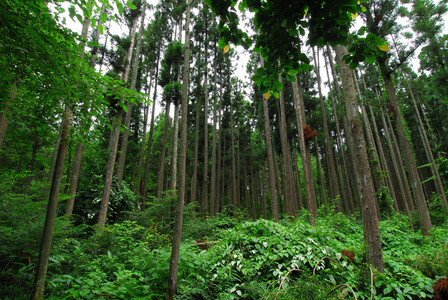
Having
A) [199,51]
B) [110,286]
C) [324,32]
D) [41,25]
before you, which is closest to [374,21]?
Answer: [324,32]

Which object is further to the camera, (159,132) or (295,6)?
(159,132)

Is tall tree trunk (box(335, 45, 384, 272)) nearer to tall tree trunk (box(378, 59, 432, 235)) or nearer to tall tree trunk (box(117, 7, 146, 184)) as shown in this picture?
tall tree trunk (box(378, 59, 432, 235))

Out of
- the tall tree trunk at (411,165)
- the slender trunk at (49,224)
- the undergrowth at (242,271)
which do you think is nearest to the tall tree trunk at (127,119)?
the undergrowth at (242,271)

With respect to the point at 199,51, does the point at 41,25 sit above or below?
below

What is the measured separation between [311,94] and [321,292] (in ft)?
62.6

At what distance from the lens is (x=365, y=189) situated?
12.1 feet

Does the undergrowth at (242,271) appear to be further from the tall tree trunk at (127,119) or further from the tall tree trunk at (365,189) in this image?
the tall tree trunk at (127,119)

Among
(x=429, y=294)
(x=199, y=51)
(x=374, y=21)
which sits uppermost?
(x=199, y=51)

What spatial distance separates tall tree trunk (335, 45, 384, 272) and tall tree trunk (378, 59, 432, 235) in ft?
19.7

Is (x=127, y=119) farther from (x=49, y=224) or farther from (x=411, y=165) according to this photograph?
(x=411, y=165)

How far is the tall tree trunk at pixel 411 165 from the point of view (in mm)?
7551

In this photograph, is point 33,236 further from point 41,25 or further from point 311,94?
point 311,94

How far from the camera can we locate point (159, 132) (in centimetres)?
2644

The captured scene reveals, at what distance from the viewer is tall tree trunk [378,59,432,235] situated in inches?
297
